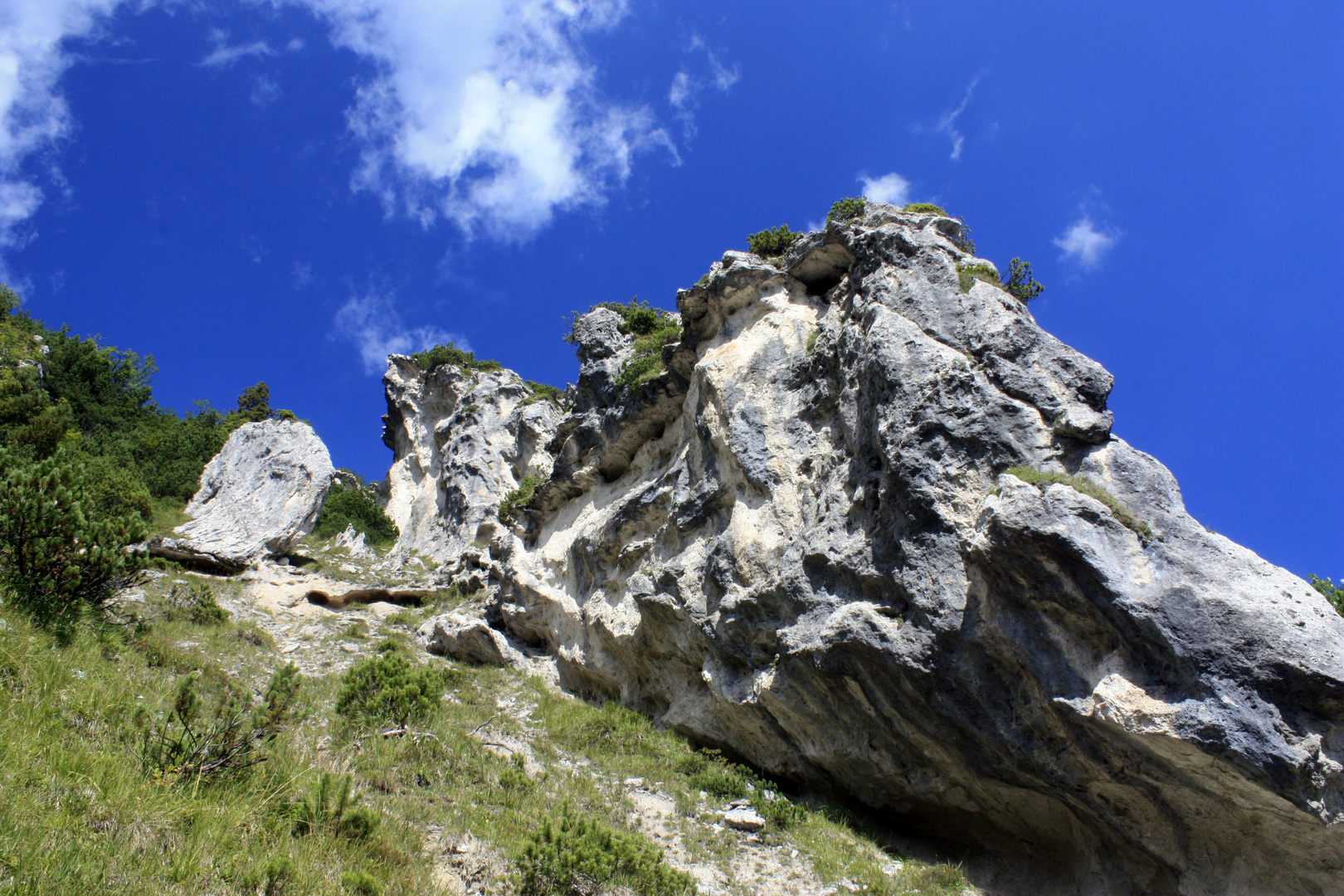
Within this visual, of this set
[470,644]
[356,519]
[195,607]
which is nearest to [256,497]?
[356,519]

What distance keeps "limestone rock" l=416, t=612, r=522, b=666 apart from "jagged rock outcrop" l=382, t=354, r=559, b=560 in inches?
420

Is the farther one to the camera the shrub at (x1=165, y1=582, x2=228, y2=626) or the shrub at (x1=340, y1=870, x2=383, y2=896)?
the shrub at (x1=165, y1=582, x2=228, y2=626)

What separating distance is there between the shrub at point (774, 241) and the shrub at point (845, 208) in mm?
1524

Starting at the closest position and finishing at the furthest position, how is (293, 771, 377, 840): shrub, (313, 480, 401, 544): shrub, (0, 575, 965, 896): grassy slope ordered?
(0, 575, 965, 896): grassy slope, (293, 771, 377, 840): shrub, (313, 480, 401, 544): shrub

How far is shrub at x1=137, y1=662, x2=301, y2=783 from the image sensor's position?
7219 mm

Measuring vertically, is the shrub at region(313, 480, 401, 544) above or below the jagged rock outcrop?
below

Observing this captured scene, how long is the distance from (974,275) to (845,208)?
5.17 meters

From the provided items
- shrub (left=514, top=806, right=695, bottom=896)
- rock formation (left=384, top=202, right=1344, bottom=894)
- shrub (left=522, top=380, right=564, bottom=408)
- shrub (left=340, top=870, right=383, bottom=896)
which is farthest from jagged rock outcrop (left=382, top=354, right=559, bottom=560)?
shrub (left=340, top=870, right=383, bottom=896)

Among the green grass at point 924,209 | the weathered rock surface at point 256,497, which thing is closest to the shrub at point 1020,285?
the green grass at point 924,209

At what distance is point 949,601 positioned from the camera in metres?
10.3

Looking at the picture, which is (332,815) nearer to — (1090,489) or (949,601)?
(949,601)

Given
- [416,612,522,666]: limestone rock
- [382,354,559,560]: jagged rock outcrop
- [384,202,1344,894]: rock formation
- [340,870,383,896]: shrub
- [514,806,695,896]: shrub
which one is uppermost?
[382,354,559,560]: jagged rock outcrop

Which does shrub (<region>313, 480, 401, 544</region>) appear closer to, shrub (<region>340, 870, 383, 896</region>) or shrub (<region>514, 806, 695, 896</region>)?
shrub (<region>514, 806, 695, 896</region>)

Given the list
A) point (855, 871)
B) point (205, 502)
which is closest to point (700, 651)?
point (855, 871)
